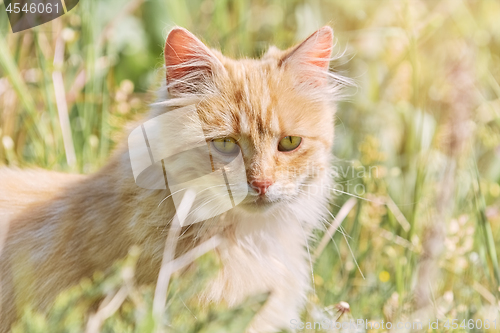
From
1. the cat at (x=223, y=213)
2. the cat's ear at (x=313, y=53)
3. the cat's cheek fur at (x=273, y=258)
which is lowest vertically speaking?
the cat's cheek fur at (x=273, y=258)

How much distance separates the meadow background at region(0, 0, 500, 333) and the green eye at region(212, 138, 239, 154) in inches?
13.2

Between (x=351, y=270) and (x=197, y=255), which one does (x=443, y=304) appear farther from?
(x=197, y=255)

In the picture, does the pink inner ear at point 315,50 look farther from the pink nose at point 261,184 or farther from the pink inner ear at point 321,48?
the pink nose at point 261,184

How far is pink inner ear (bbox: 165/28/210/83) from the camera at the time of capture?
1.44 m

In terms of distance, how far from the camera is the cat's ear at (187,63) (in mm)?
1444

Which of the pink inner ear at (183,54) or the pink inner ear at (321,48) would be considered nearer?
the pink inner ear at (183,54)

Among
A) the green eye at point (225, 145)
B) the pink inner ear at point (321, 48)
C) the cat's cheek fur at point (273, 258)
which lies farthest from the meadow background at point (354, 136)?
the green eye at point (225, 145)

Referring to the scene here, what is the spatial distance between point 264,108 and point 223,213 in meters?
0.34

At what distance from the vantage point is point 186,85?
152 centimetres

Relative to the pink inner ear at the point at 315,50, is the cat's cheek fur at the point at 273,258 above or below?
below

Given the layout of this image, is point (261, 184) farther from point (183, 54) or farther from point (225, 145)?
point (183, 54)

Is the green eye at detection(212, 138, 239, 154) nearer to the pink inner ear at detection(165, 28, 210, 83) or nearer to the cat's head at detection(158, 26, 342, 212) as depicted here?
the cat's head at detection(158, 26, 342, 212)

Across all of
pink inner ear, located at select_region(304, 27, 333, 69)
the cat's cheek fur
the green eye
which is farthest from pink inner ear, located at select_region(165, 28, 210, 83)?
the cat's cheek fur

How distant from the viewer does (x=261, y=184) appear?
1423 mm
